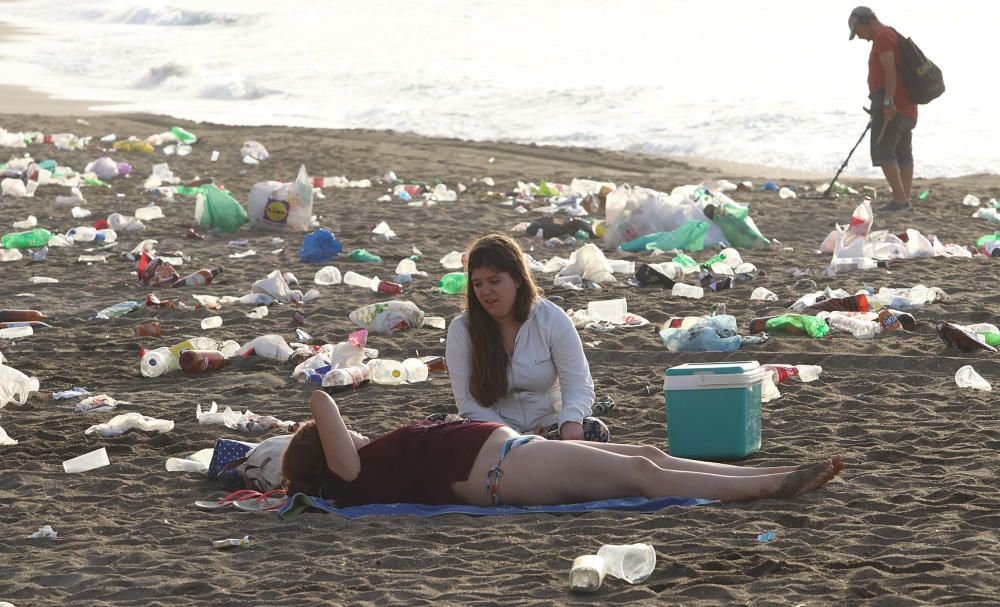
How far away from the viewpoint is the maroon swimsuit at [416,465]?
3959 millimetres

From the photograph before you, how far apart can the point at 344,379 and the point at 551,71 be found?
819 inches

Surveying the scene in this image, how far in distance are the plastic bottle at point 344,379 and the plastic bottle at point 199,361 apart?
2.36 feet

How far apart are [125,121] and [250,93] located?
24.2ft

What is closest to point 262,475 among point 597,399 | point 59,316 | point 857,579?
point 597,399

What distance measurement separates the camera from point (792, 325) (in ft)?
20.9

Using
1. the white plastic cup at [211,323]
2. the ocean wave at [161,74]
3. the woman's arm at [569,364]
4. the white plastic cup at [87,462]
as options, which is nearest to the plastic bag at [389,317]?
the white plastic cup at [211,323]

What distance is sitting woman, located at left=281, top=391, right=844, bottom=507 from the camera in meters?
3.84

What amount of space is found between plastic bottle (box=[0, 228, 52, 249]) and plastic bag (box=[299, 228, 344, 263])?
83.1 inches

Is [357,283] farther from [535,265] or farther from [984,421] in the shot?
[984,421]

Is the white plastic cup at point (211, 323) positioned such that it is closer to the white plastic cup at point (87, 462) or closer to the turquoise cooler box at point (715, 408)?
the white plastic cup at point (87, 462)

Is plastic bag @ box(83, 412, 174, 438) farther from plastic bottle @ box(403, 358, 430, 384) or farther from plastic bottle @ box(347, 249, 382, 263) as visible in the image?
plastic bottle @ box(347, 249, 382, 263)

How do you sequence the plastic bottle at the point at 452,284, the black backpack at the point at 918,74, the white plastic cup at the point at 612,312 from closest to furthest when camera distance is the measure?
the white plastic cup at the point at 612,312 → the plastic bottle at the point at 452,284 → the black backpack at the point at 918,74

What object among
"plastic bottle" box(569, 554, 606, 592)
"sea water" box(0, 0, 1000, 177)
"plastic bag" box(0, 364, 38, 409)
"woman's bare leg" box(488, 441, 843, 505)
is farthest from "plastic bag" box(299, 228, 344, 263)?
"sea water" box(0, 0, 1000, 177)

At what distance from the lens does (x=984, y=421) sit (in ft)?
15.5
